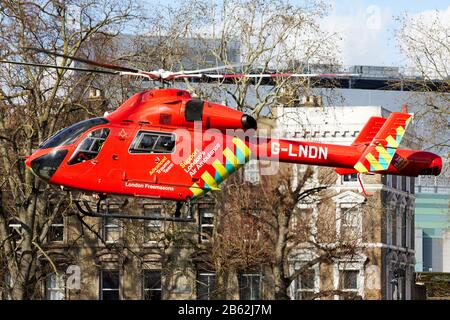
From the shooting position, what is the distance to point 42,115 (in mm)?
60281

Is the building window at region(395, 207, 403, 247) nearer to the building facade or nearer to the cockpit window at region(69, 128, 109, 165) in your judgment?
the building facade

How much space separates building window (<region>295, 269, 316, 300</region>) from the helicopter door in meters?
35.7

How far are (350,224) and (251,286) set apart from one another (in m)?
8.02

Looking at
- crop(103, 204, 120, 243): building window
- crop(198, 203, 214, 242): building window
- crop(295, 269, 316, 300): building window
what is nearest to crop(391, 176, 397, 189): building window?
crop(295, 269, 316, 300): building window

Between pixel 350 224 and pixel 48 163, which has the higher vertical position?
pixel 48 163

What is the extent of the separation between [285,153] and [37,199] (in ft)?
86.0

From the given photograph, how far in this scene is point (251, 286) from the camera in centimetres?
7669

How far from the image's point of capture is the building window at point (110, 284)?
77625 mm

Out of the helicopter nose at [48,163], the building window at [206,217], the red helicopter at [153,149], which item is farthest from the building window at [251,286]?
the helicopter nose at [48,163]

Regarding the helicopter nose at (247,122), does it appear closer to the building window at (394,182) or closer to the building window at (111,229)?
the building window at (111,229)

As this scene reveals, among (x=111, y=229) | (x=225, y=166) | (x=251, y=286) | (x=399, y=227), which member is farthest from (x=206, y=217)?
(x=225, y=166)

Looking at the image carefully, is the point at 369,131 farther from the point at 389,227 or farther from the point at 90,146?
the point at 389,227
